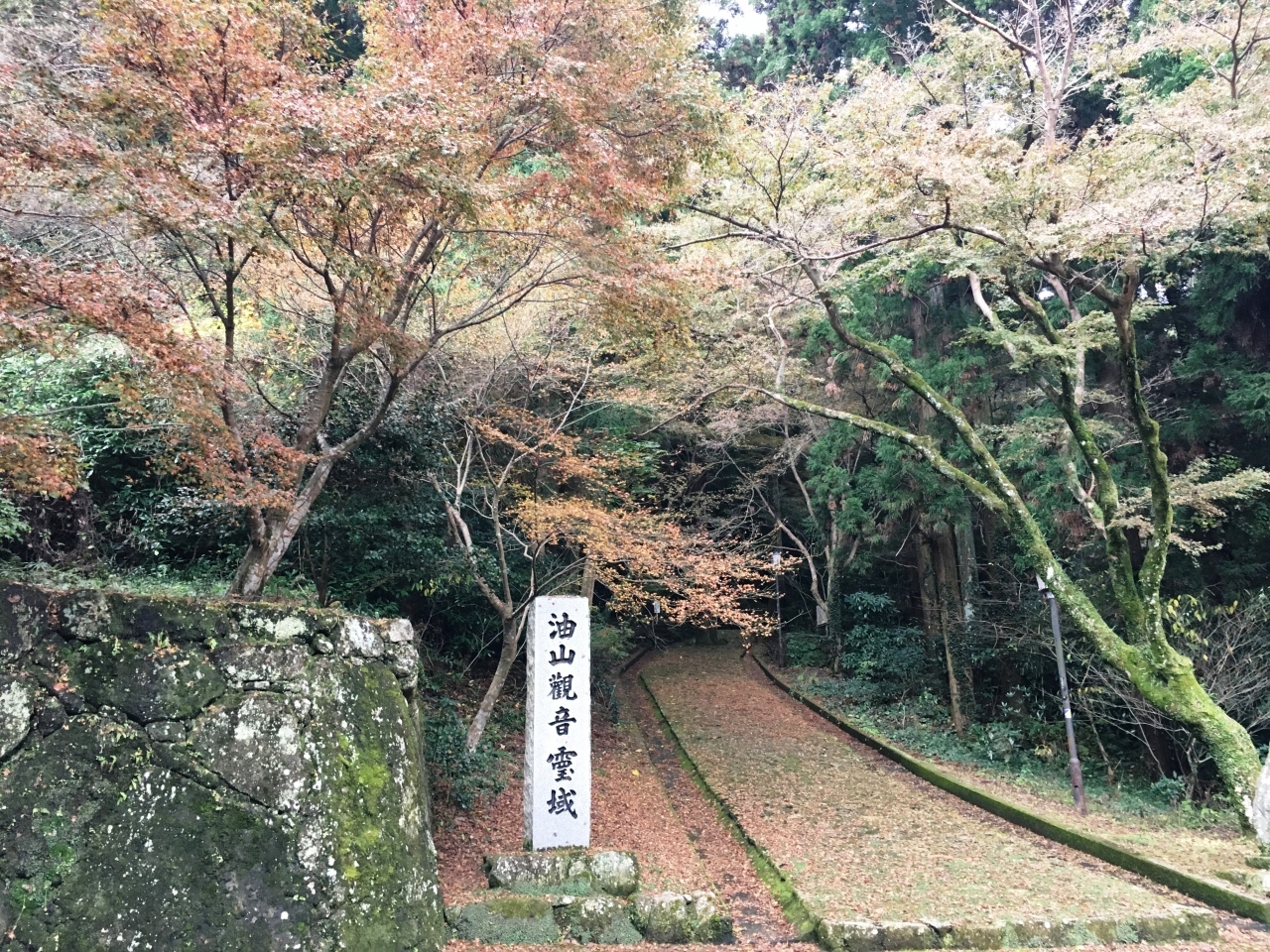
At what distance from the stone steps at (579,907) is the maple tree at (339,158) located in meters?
2.93

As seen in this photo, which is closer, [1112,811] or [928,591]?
[1112,811]

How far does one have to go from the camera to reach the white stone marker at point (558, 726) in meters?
6.39

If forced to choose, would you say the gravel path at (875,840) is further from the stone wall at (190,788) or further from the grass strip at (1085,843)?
the stone wall at (190,788)

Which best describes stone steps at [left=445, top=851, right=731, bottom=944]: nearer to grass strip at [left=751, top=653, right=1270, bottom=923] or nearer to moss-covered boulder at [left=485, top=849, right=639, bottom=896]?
moss-covered boulder at [left=485, top=849, right=639, bottom=896]

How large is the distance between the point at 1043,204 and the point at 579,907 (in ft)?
25.6

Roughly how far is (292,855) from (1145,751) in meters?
10.6

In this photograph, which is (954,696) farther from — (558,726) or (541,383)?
(541,383)

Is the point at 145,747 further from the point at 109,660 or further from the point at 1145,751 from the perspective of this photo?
the point at 1145,751

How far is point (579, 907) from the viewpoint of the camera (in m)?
5.37

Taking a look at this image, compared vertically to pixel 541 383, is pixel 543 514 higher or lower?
lower

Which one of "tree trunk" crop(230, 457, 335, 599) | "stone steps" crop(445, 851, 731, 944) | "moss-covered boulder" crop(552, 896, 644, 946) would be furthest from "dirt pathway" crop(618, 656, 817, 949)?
"tree trunk" crop(230, 457, 335, 599)

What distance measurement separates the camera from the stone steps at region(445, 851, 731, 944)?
509 centimetres

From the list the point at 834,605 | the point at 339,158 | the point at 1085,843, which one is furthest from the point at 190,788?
the point at 834,605

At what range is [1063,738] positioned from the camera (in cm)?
1038
